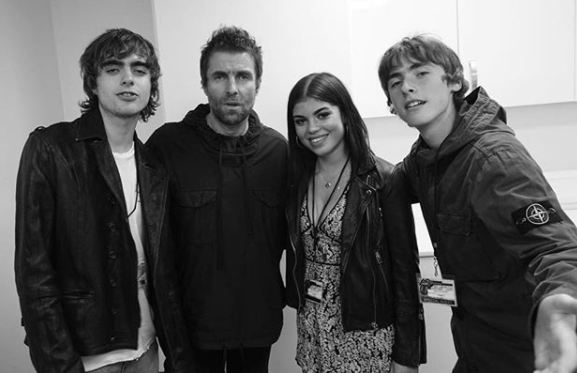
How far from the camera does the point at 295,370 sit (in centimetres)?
221

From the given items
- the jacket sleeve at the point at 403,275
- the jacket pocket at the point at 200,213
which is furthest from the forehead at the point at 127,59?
the jacket sleeve at the point at 403,275

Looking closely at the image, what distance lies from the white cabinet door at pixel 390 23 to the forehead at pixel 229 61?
100 cm

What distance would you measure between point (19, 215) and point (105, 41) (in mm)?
613

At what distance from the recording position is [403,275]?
1471mm

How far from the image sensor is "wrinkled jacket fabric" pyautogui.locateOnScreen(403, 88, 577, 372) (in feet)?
3.33

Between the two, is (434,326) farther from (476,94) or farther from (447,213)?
(476,94)

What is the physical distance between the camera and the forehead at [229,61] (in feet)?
5.52

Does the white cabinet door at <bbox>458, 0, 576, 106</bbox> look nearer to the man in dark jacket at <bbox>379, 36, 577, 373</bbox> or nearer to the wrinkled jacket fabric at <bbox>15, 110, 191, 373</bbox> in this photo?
the man in dark jacket at <bbox>379, 36, 577, 373</bbox>

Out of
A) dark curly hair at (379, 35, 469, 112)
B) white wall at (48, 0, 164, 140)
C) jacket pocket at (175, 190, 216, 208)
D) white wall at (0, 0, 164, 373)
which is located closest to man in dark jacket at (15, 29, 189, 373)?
jacket pocket at (175, 190, 216, 208)

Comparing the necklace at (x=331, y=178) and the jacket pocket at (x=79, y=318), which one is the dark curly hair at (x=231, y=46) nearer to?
the necklace at (x=331, y=178)

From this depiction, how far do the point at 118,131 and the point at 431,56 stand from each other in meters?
1.02

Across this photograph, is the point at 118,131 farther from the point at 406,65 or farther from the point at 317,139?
the point at 406,65

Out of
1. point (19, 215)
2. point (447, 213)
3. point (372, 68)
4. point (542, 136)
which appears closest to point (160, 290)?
point (19, 215)

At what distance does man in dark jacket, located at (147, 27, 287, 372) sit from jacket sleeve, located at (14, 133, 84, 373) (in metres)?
0.44
